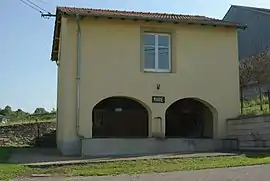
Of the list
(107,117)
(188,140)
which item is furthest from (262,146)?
(107,117)

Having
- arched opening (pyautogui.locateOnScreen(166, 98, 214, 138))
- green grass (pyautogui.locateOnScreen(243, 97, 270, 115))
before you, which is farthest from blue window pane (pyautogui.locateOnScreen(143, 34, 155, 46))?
green grass (pyautogui.locateOnScreen(243, 97, 270, 115))

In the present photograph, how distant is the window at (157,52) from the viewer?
18.9m

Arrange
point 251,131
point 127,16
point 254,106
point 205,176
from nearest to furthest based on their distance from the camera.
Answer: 1. point 205,176
2. point 251,131
3. point 127,16
4. point 254,106

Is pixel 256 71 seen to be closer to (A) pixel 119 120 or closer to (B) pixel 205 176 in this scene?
(A) pixel 119 120

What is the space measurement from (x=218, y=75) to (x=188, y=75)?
4.55 feet

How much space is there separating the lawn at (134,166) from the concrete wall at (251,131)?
2911 mm

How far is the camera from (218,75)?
19484mm

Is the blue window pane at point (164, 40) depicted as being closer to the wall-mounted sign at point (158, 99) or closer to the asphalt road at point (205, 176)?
the wall-mounted sign at point (158, 99)

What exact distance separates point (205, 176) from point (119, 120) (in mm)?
13207

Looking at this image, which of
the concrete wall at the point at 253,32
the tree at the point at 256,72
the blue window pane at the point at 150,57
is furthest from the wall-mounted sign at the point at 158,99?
the concrete wall at the point at 253,32

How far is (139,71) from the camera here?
724 inches

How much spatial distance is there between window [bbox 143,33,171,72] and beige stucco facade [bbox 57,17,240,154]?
26 centimetres

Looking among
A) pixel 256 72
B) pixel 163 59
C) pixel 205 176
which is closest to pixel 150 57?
pixel 163 59

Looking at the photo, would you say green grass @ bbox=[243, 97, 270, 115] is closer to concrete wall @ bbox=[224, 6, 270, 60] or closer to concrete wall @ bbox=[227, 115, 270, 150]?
concrete wall @ bbox=[227, 115, 270, 150]
